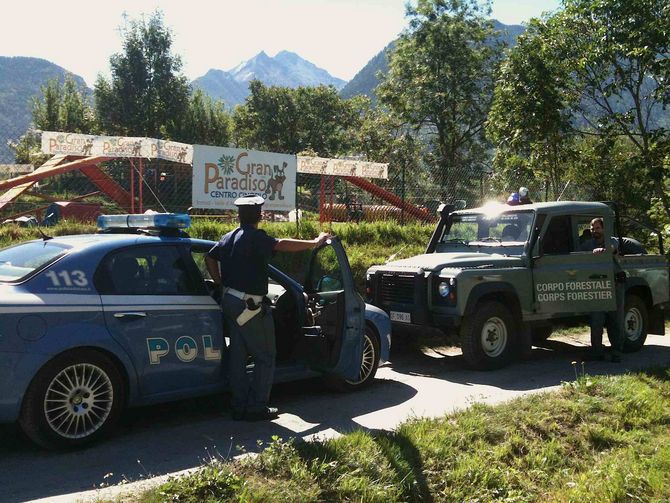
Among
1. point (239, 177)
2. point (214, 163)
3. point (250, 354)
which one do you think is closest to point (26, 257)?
point (250, 354)

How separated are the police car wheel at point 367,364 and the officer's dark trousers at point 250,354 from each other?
4.06 ft

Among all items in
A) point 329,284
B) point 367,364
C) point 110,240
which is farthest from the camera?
point 367,364

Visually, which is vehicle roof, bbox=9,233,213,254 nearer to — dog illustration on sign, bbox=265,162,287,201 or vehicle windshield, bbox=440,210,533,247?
Result: vehicle windshield, bbox=440,210,533,247

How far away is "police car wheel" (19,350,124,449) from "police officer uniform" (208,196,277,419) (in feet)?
3.28

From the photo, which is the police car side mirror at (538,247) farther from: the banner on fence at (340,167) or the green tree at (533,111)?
the banner on fence at (340,167)

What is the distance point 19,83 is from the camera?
157 meters

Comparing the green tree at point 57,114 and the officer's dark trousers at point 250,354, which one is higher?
the green tree at point 57,114

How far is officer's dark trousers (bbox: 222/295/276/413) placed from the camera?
5438 mm

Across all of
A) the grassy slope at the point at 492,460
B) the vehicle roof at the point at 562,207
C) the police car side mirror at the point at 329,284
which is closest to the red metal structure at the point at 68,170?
the vehicle roof at the point at 562,207

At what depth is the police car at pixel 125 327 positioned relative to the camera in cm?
455

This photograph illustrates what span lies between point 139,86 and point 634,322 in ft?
134

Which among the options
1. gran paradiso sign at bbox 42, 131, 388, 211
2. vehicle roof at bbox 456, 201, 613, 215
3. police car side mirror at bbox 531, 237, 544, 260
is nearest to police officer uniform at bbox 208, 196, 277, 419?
police car side mirror at bbox 531, 237, 544, 260

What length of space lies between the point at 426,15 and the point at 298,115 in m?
24.5

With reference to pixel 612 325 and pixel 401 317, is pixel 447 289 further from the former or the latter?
pixel 612 325
